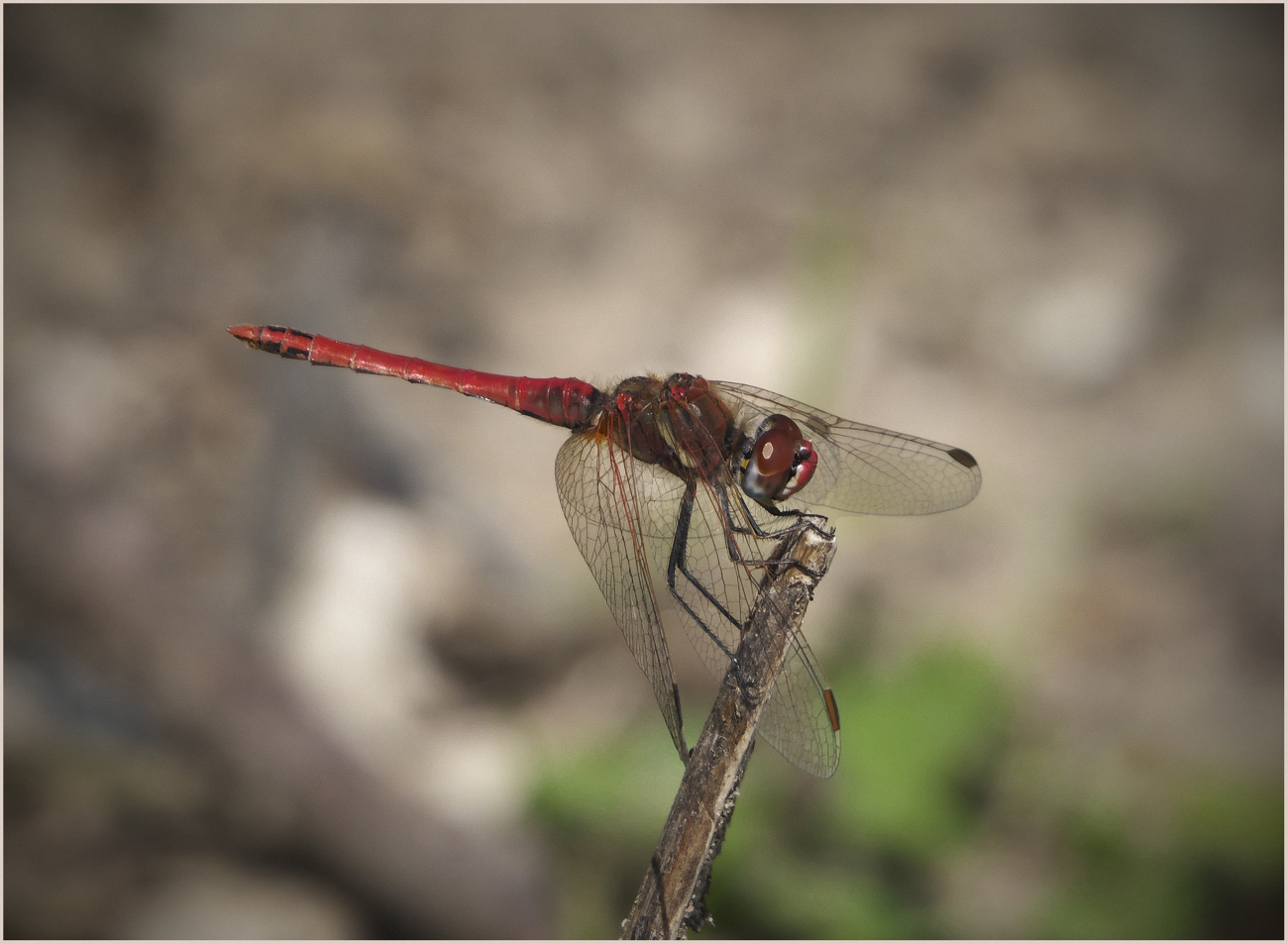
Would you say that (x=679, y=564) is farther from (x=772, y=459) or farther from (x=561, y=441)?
(x=561, y=441)

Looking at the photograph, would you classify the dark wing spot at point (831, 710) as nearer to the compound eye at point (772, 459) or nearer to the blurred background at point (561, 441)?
the compound eye at point (772, 459)

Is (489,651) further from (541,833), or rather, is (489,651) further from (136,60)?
(136,60)

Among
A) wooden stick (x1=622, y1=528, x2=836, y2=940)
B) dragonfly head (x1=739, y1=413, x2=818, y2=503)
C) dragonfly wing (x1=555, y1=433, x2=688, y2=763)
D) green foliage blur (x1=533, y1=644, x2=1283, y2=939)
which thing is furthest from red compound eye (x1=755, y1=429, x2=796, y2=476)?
green foliage blur (x1=533, y1=644, x2=1283, y2=939)

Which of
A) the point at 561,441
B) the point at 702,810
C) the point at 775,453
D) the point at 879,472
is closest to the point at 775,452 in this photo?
the point at 775,453

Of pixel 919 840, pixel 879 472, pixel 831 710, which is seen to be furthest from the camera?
pixel 919 840

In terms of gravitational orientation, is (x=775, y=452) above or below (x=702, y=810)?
above

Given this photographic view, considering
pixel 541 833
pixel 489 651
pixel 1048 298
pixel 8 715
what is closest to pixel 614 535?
pixel 541 833

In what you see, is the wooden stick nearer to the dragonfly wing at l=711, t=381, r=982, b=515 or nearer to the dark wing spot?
the dark wing spot

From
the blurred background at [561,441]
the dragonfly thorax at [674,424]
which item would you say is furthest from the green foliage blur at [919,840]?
the dragonfly thorax at [674,424]
